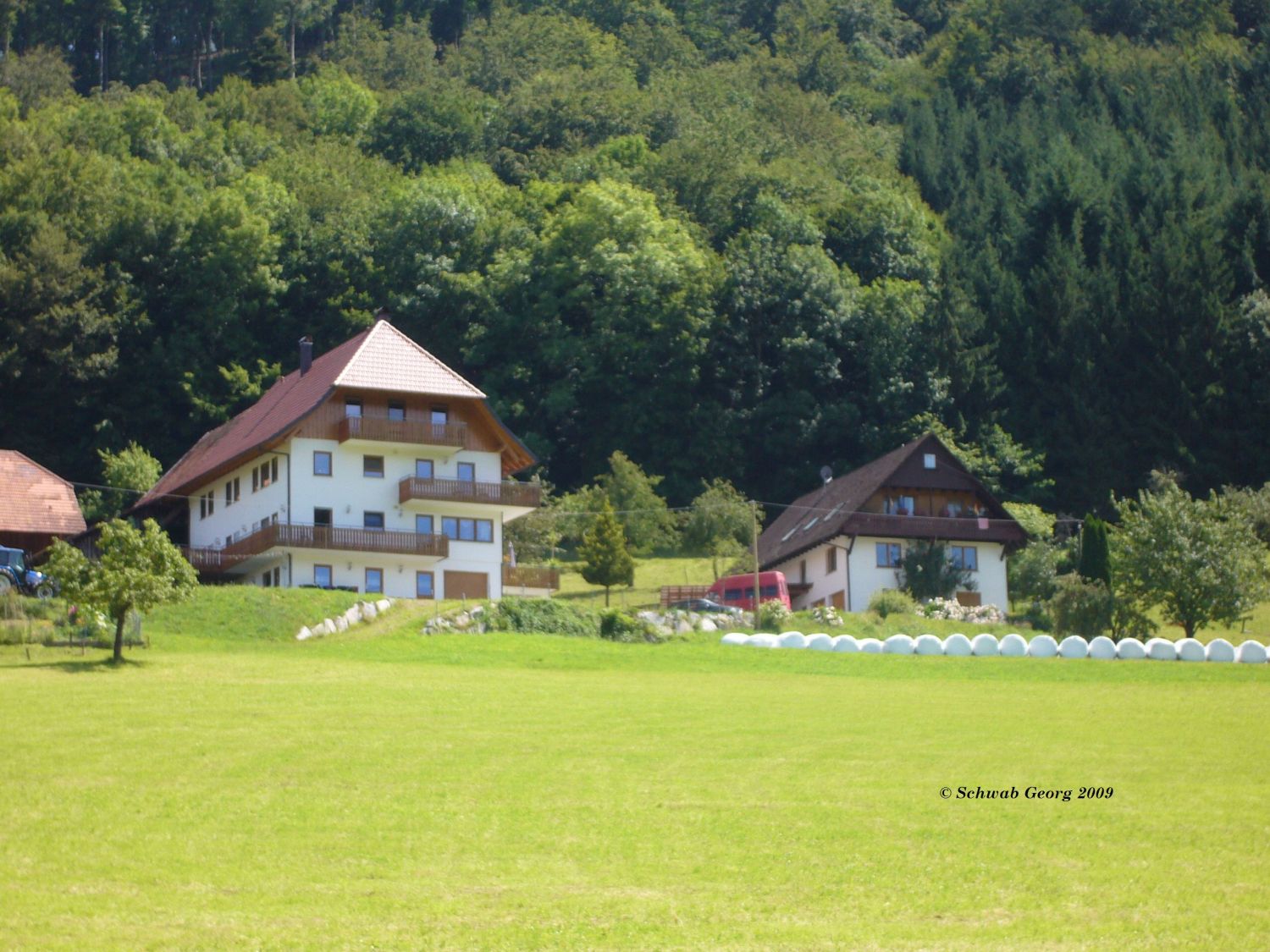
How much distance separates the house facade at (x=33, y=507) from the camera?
208 feet

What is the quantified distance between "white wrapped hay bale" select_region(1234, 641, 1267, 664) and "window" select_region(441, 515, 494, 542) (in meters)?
25.1

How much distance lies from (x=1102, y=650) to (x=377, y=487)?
24.8 metres

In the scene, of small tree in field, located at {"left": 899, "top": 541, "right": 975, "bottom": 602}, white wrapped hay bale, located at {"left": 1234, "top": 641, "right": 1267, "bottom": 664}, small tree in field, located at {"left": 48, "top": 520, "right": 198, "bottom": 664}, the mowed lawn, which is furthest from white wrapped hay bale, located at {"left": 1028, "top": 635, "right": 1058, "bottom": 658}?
small tree in field, located at {"left": 48, "top": 520, "right": 198, "bottom": 664}

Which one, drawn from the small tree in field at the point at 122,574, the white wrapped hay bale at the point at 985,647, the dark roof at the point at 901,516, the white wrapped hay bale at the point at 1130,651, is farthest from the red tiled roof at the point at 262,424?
the white wrapped hay bale at the point at 1130,651

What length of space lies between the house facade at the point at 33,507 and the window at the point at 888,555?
93.5ft

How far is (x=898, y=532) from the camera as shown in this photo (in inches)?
2670

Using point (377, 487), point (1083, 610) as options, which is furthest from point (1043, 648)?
point (377, 487)

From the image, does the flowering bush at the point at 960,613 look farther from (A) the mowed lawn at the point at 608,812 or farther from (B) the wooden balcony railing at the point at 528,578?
(A) the mowed lawn at the point at 608,812

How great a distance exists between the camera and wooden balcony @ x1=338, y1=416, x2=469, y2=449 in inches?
2319

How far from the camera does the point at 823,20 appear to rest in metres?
153

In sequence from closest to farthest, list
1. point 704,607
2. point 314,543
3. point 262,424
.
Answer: point 314,543, point 704,607, point 262,424

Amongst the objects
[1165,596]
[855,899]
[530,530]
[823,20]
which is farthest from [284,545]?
[823,20]

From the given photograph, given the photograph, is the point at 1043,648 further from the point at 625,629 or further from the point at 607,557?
the point at 607,557

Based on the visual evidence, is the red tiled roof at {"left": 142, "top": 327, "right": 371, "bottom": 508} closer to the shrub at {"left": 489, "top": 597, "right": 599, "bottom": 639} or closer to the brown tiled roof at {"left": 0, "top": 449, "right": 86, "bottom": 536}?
the brown tiled roof at {"left": 0, "top": 449, "right": 86, "bottom": 536}
